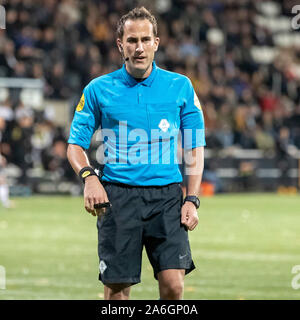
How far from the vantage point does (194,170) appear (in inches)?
261

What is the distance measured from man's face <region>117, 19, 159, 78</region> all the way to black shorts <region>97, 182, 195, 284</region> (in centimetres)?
84

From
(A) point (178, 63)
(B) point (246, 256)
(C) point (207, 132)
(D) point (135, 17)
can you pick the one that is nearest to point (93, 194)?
(D) point (135, 17)

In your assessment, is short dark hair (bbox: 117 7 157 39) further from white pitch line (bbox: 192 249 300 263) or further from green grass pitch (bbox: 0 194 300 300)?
white pitch line (bbox: 192 249 300 263)

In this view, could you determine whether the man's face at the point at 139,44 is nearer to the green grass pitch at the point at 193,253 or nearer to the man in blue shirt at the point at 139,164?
the man in blue shirt at the point at 139,164

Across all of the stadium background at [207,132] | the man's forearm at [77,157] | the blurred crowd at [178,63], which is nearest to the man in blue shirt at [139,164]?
the man's forearm at [77,157]

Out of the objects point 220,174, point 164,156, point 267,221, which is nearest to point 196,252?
point 267,221

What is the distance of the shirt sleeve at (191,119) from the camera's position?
6.66m

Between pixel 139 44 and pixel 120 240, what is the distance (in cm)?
134

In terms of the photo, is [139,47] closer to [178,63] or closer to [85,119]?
[85,119]

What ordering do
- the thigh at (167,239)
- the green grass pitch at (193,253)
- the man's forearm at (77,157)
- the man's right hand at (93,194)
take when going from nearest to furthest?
1. the man's right hand at (93,194)
2. the thigh at (167,239)
3. the man's forearm at (77,157)
4. the green grass pitch at (193,253)

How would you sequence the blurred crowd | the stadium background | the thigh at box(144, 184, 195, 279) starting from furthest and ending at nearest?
the blurred crowd, the stadium background, the thigh at box(144, 184, 195, 279)

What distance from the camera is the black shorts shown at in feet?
21.2

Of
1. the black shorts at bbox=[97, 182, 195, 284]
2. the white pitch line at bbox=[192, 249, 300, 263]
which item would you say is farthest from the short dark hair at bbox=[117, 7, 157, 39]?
the white pitch line at bbox=[192, 249, 300, 263]

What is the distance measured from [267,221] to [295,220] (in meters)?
0.68
